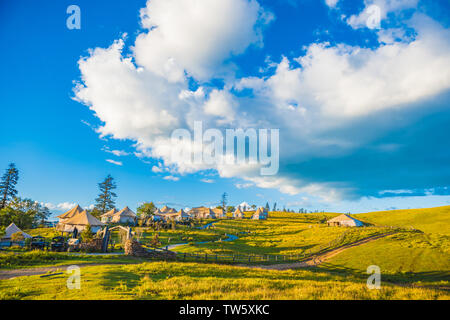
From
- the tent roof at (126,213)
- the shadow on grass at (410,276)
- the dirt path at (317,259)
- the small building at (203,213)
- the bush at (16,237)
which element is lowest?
the small building at (203,213)

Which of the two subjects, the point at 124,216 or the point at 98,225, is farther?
the point at 124,216

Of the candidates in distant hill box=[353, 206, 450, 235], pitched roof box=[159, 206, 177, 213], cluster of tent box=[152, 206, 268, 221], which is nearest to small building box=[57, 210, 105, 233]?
cluster of tent box=[152, 206, 268, 221]

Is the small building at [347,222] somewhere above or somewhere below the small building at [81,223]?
below

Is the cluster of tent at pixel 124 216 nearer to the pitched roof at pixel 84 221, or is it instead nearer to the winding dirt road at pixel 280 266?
the pitched roof at pixel 84 221

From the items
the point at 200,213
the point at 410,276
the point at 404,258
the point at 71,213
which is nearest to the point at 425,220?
the point at 404,258

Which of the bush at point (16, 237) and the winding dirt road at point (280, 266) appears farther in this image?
the bush at point (16, 237)

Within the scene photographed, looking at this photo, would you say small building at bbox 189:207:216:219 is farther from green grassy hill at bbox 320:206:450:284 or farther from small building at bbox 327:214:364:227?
green grassy hill at bbox 320:206:450:284

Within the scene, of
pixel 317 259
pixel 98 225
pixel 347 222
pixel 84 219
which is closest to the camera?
pixel 317 259

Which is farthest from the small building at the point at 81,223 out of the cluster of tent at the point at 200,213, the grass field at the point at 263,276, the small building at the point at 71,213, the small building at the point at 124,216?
the cluster of tent at the point at 200,213

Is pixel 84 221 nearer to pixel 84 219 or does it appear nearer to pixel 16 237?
pixel 84 219

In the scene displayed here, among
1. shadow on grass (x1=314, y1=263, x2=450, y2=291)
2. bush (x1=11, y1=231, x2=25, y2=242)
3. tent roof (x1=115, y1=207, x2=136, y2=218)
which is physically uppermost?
bush (x1=11, y1=231, x2=25, y2=242)

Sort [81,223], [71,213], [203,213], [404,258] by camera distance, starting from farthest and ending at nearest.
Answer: [203,213]
[71,213]
[81,223]
[404,258]
